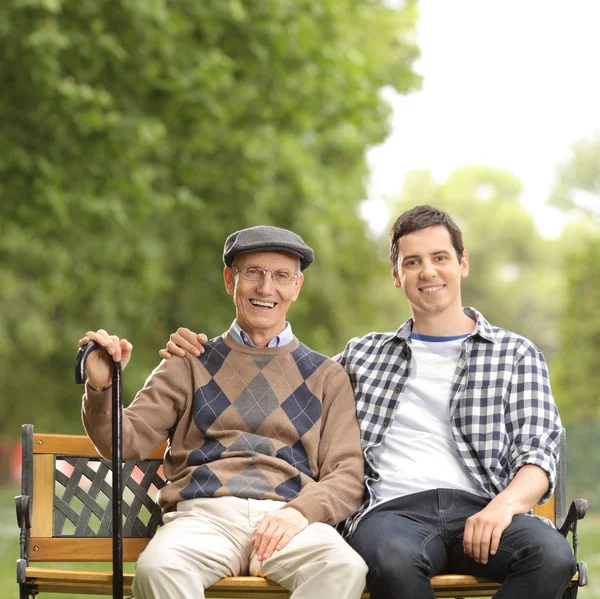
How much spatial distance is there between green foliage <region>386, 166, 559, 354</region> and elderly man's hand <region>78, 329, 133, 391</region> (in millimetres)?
39698

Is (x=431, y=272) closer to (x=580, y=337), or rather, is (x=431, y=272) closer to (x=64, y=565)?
(x=64, y=565)

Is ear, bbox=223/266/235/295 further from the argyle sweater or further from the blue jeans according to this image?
the blue jeans

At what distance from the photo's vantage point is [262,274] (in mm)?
4113

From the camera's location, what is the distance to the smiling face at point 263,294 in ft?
13.4

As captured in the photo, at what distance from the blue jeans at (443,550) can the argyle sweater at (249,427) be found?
0.18 metres

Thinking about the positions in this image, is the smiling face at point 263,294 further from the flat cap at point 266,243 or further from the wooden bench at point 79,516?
the wooden bench at point 79,516

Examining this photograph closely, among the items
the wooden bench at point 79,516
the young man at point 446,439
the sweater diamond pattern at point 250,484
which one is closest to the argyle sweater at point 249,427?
the sweater diamond pattern at point 250,484

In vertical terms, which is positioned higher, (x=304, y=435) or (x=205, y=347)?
(x=205, y=347)

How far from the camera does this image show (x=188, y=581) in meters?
3.56

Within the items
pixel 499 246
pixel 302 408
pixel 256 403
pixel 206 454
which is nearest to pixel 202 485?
pixel 206 454

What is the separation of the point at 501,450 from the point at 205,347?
1.11m

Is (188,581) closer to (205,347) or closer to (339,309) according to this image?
(205,347)

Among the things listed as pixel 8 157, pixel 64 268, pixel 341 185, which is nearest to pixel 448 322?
pixel 8 157

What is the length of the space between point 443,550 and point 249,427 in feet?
2.56
